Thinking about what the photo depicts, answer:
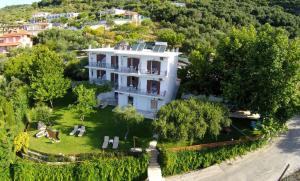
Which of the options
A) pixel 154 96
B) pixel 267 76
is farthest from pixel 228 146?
pixel 154 96

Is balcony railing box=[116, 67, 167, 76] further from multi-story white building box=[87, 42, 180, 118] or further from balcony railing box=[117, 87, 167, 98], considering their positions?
balcony railing box=[117, 87, 167, 98]

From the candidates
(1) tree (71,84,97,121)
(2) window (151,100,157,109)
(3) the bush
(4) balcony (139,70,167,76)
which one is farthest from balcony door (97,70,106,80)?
(2) window (151,100,157,109)

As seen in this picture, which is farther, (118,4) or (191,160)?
(118,4)

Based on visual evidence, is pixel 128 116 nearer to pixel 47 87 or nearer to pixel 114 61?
pixel 47 87

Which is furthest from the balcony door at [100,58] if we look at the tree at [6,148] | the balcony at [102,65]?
the tree at [6,148]

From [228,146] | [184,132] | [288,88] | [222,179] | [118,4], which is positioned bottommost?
[222,179]

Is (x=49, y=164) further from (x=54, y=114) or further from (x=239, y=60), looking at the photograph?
(x=239, y=60)

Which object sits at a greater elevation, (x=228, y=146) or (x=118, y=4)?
(x=118, y=4)

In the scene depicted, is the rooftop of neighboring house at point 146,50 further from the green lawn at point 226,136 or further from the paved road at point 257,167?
the paved road at point 257,167
